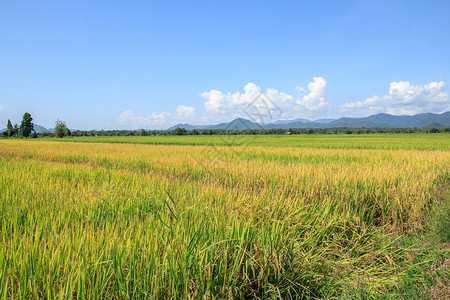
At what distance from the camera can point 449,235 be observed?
10.2 feet

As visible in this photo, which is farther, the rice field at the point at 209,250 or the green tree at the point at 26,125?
the green tree at the point at 26,125

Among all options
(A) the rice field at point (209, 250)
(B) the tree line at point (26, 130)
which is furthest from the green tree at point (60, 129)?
(A) the rice field at point (209, 250)

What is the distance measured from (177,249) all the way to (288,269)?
912 millimetres

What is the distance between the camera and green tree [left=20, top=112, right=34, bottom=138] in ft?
263

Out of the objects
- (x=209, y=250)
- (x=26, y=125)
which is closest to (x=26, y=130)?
(x=26, y=125)

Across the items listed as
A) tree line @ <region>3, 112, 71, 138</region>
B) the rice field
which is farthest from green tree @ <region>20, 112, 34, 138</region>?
the rice field

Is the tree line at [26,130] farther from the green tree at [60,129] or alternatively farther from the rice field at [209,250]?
the rice field at [209,250]

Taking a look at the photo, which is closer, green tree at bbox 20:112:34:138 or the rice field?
the rice field

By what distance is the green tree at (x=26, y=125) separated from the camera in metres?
80.1

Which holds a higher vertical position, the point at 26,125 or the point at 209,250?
Result: the point at 26,125

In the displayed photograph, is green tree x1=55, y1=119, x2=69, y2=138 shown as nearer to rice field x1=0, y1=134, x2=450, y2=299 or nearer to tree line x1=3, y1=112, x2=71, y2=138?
tree line x1=3, y1=112, x2=71, y2=138

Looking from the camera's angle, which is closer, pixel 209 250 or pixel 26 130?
pixel 209 250

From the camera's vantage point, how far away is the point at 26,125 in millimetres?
80750

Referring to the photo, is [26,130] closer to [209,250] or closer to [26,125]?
[26,125]
